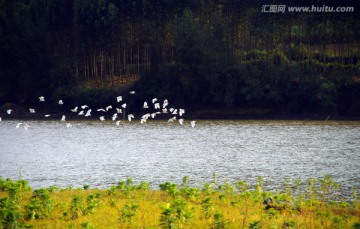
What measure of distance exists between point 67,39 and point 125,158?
179 feet

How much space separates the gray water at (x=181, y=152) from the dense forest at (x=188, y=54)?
7.64m

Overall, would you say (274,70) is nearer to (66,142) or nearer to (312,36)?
(312,36)

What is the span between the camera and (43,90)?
87312mm

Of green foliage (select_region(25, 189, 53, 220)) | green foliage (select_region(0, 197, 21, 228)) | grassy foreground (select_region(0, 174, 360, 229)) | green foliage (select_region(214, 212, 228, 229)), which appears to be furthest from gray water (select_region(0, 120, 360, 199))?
green foliage (select_region(214, 212, 228, 229))

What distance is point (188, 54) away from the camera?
77.8 meters

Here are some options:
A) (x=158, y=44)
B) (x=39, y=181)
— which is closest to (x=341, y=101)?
(x=158, y=44)

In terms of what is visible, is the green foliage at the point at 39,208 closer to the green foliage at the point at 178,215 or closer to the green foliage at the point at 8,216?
the green foliage at the point at 8,216

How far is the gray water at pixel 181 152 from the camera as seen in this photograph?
32312mm

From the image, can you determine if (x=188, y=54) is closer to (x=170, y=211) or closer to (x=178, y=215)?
(x=178, y=215)

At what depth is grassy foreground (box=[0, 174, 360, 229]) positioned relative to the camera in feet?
60.0

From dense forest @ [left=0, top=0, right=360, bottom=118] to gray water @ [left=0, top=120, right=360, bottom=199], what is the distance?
764 cm

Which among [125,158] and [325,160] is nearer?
[325,160]

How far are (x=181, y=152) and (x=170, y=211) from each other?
25.8m

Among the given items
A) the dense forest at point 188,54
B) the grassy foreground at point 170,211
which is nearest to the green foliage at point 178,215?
the grassy foreground at point 170,211
